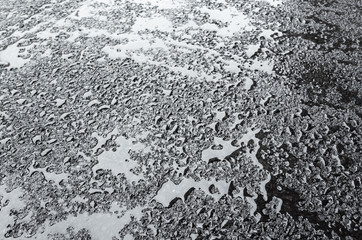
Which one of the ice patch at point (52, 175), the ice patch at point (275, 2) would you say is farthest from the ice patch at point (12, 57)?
the ice patch at point (275, 2)

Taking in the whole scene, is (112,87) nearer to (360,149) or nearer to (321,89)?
(321,89)

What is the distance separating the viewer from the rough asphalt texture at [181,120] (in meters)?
2.33

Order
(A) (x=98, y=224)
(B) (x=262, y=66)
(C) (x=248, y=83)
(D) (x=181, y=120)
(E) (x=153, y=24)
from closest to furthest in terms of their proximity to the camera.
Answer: (A) (x=98, y=224) < (D) (x=181, y=120) < (C) (x=248, y=83) < (B) (x=262, y=66) < (E) (x=153, y=24)

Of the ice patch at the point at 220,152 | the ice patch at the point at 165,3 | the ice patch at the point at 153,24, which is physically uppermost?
the ice patch at the point at 165,3

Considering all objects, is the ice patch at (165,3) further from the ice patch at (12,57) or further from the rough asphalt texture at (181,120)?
the ice patch at (12,57)

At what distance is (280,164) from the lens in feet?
8.63

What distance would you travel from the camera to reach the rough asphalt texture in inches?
91.7

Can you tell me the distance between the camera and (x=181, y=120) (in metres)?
3.03

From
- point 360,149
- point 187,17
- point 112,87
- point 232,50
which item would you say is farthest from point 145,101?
point 360,149

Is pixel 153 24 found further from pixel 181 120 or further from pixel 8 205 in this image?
pixel 8 205

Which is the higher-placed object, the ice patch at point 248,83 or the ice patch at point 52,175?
the ice patch at point 248,83

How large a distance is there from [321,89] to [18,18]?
12.5 feet

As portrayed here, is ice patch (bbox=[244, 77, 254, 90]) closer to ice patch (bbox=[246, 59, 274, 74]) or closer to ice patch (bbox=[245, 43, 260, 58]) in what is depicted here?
ice patch (bbox=[246, 59, 274, 74])

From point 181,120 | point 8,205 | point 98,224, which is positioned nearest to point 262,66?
point 181,120
